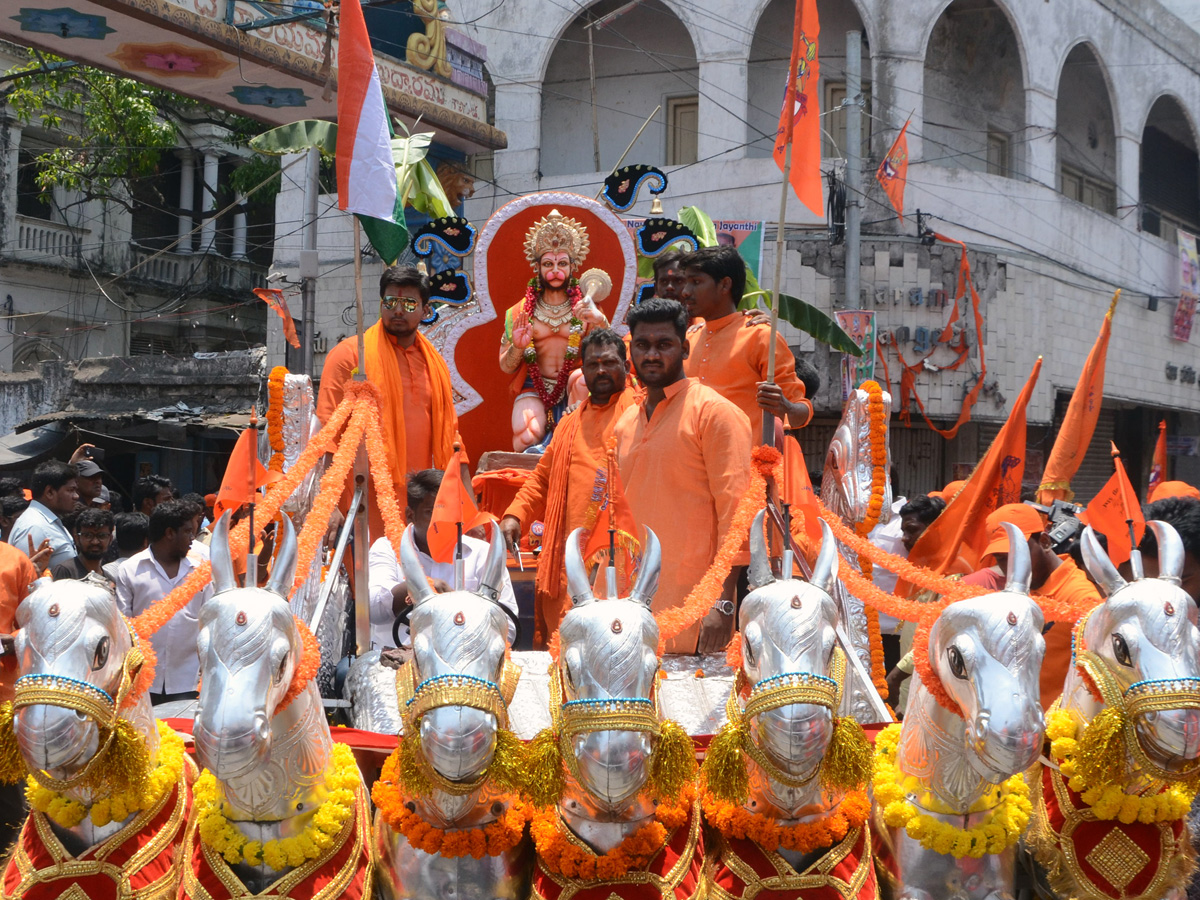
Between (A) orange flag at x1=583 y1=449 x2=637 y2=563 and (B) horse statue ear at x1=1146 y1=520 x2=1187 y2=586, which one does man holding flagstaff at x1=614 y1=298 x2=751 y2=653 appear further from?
(B) horse statue ear at x1=1146 y1=520 x2=1187 y2=586

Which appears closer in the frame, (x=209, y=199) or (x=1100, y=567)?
(x=1100, y=567)

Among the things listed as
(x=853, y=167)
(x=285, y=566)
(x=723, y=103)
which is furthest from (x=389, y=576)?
(x=723, y=103)

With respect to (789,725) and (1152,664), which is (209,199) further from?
(1152,664)

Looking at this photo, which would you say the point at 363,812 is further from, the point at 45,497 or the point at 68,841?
the point at 45,497

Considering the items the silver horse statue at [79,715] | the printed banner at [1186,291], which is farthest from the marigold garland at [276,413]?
the printed banner at [1186,291]

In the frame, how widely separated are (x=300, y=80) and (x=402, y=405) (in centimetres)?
707

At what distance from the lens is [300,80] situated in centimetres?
1181

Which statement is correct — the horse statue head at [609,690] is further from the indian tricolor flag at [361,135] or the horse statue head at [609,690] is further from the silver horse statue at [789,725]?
the indian tricolor flag at [361,135]

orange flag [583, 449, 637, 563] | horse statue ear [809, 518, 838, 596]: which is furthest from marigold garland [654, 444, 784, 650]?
horse statue ear [809, 518, 838, 596]

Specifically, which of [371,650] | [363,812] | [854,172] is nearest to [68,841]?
[363,812]

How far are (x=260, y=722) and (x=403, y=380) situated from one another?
3.41 meters

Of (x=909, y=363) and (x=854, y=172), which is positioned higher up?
(x=854, y=172)

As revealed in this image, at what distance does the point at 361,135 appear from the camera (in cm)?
465

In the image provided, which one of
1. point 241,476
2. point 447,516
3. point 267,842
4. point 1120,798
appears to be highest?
point 241,476
